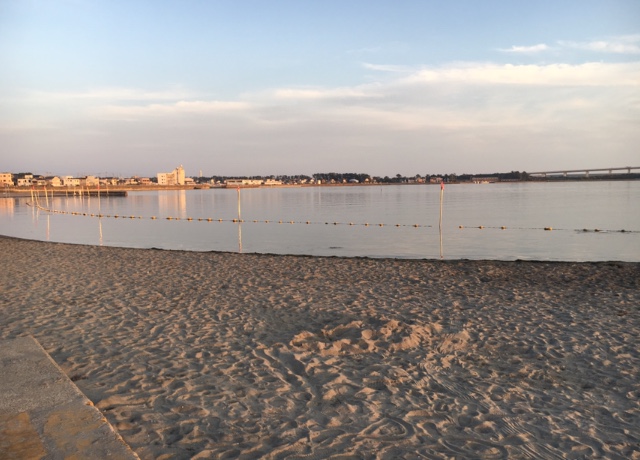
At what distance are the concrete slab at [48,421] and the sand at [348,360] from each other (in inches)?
16.5

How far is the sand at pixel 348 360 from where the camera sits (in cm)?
424

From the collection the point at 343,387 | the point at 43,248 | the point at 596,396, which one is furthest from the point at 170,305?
the point at 43,248

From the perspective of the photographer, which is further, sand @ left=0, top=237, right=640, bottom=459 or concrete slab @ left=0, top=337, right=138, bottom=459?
sand @ left=0, top=237, right=640, bottom=459

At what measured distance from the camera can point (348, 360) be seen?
6215 millimetres

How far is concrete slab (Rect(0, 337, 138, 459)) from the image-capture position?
343 centimetres

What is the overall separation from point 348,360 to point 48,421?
11.2 ft

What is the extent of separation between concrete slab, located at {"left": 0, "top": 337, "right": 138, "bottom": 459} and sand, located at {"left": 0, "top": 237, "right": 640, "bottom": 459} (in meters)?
0.42

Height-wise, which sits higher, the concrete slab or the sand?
the concrete slab

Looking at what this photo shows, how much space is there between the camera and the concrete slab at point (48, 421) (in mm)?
3428

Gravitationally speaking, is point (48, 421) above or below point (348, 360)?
above

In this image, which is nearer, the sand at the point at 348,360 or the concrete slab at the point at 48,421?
the concrete slab at the point at 48,421

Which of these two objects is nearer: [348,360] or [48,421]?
[48,421]

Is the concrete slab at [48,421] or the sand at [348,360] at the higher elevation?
the concrete slab at [48,421]

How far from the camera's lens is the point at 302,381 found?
5.49 meters
